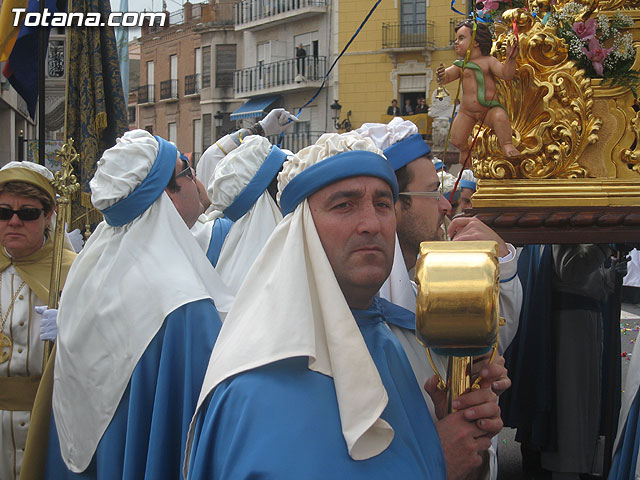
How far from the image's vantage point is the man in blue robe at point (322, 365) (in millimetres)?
2115

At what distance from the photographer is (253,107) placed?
39125mm

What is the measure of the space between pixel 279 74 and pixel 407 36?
7536 millimetres

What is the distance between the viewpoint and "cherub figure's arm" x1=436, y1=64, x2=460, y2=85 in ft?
11.8

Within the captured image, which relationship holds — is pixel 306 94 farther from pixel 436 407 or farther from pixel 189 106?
pixel 436 407

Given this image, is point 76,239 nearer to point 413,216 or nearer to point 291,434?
point 413,216

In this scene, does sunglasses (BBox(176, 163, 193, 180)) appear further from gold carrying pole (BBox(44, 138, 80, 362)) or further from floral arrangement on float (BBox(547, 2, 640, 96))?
floral arrangement on float (BBox(547, 2, 640, 96))

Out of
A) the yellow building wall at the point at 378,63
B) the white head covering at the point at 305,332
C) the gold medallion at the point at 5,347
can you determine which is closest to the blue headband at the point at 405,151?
the white head covering at the point at 305,332

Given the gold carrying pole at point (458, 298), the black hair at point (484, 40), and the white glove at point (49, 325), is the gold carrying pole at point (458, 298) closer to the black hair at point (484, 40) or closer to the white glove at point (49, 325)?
the black hair at point (484, 40)

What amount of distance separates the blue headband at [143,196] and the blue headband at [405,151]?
1241 mm

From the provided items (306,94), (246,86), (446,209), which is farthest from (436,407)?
(246,86)

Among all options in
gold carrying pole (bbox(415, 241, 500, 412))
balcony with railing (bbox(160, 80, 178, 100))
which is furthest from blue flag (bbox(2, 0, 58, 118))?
balcony with railing (bbox(160, 80, 178, 100))

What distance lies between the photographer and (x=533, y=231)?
3.12 m

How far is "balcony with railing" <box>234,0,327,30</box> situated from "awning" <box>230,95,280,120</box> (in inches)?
140
